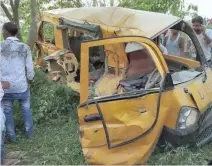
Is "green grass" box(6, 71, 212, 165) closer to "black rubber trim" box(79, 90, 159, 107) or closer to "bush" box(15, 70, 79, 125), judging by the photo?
"bush" box(15, 70, 79, 125)

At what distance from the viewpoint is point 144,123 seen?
383cm

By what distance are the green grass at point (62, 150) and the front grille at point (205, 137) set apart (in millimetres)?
104

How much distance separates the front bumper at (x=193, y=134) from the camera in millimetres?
3941

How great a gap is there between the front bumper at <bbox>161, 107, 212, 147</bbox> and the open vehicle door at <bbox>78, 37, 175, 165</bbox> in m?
0.18

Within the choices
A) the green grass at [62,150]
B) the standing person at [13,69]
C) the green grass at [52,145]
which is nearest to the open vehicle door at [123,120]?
the green grass at [62,150]

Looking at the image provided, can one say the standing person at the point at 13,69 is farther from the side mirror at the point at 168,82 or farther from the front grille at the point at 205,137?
the front grille at the point at 205,137

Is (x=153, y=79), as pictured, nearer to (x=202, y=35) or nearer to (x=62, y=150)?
(x=62, y=150)

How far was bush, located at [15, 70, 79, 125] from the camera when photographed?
5.69 meters

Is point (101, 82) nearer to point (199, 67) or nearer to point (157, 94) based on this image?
point (199, 67)

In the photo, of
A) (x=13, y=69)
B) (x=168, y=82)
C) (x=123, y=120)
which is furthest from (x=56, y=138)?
(x=168, y=82)

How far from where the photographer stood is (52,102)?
19.2 feet

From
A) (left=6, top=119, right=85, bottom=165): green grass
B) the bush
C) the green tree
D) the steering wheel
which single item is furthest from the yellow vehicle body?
the green tree

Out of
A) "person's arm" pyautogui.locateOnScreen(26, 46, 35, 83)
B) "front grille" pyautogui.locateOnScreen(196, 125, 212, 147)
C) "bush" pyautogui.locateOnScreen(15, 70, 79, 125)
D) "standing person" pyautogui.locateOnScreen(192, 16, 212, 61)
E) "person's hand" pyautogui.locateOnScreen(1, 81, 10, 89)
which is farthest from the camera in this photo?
"standing person" pyautogui.locateOnScreen(192, 16, 212, 61)

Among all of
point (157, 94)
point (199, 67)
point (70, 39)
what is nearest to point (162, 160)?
point (157, 94)
